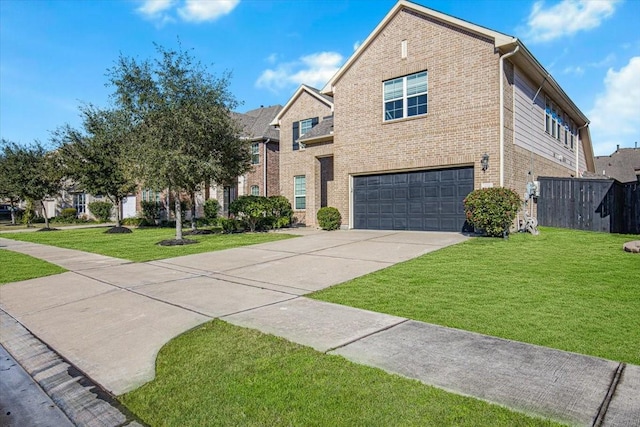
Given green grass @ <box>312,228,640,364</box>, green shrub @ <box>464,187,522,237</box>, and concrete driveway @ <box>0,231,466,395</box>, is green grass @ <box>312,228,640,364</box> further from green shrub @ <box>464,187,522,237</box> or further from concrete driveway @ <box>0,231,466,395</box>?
green shrub @ <box>464,187,522,237</box>

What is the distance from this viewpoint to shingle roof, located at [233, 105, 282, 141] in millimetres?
25344

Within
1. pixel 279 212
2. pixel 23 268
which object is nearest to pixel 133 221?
pixel 279 212

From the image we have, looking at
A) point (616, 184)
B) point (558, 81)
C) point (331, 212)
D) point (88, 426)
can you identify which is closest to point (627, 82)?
point (558, 81)

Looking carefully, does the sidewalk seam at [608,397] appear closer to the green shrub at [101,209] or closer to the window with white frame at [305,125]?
the window with white frame at [305,125]

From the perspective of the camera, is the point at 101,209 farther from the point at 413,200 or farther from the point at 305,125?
the point at 413,200

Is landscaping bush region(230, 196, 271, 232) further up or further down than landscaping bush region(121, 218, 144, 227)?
further up

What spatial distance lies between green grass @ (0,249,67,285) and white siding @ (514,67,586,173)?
14.6 metres

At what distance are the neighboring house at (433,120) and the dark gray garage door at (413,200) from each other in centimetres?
4


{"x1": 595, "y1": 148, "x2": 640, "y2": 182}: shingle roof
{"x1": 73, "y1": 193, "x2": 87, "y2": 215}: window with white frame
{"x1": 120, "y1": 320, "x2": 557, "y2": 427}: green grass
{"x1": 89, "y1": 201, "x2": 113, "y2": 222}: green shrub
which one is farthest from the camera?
{"x1": 595, "y1": 148, "x2": 640, "y2": 182}: shingle roof

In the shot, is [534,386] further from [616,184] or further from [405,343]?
[616,184]

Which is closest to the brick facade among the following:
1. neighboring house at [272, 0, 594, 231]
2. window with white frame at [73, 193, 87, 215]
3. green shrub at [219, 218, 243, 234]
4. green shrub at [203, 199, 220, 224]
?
neighboring house at [272, 0, 594, 231]

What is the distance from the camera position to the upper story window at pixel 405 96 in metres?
14.4

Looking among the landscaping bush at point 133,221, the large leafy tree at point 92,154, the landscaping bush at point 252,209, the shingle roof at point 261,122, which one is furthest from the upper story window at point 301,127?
the landscaping bush at point 133,221

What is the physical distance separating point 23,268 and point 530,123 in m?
17.3
